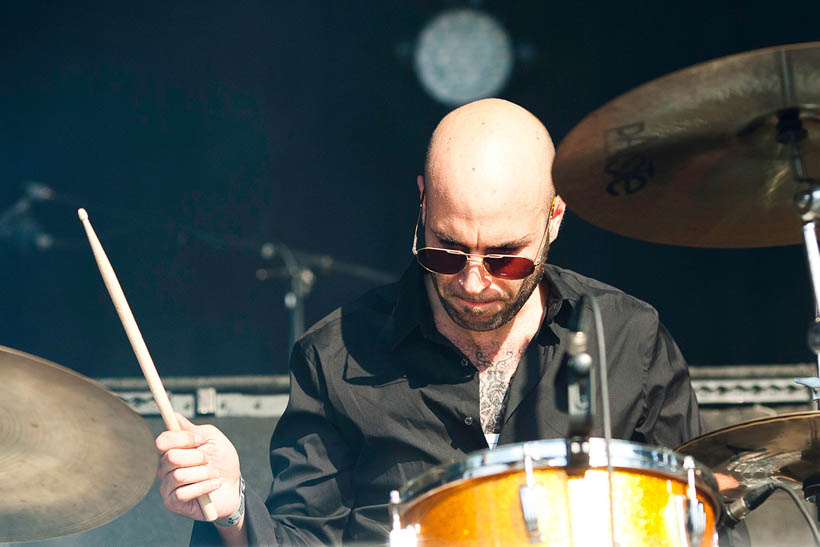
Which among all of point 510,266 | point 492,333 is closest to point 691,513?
point 510,266

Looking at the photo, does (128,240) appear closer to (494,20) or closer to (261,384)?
(494,20)

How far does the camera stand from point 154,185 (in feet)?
18.3

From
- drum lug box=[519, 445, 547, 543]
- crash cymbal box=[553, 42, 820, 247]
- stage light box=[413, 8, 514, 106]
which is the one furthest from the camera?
stage light box=[413, 8, 514, 106]

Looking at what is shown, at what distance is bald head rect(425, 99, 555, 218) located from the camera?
2.41m

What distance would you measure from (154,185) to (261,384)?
302 centimetres

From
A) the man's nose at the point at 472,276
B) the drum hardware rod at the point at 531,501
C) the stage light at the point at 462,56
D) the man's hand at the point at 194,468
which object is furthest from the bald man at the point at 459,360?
the stage light at the point at 462,56

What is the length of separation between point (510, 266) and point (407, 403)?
406 mm

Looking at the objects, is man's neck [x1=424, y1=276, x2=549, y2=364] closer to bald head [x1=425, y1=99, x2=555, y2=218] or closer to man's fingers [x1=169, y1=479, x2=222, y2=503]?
bald head [x1=425, y1=99, x2=555, y2=218]

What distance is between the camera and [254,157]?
5.68 meters

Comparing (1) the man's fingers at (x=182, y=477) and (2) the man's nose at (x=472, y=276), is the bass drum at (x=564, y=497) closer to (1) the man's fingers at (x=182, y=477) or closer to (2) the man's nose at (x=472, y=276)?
(1) the man's fingers at (x=182, y=477)

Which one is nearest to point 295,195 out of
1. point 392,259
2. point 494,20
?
point 392,259

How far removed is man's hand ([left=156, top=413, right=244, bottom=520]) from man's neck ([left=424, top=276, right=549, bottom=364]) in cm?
70

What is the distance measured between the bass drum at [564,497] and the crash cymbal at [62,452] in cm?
55

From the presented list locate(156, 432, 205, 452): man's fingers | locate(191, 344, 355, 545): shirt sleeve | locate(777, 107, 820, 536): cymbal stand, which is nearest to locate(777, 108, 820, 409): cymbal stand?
locate(777, 107, 820, 536): cymbal stand
